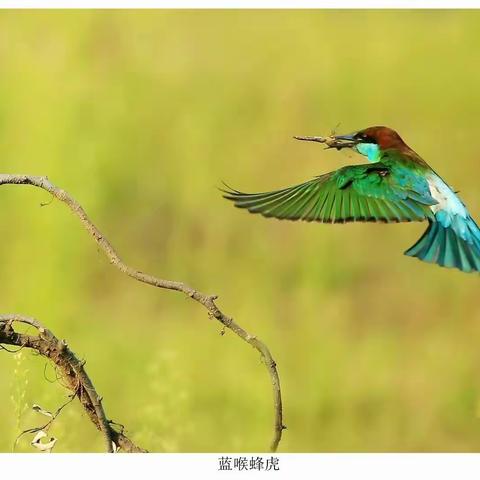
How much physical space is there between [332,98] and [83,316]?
3.94 feet

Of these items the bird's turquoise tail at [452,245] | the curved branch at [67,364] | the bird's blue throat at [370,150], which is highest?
the bird's blue throat at [370,150]

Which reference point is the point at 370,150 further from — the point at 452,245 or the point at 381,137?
the point at 452,245

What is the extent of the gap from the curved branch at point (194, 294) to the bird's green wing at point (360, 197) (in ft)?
1.94

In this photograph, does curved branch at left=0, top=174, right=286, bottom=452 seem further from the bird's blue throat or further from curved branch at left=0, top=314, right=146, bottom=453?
the bird's blue throat

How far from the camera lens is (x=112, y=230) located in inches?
162

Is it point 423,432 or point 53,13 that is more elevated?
point 53,13

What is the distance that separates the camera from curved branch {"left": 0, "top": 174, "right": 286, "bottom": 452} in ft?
6.09

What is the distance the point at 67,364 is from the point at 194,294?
261mm

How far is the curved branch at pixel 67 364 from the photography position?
1989 mm

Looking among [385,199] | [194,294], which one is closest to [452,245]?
[385,199]

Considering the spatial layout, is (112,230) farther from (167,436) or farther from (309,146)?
(167,436)

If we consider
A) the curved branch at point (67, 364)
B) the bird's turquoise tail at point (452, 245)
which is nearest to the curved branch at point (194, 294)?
the curved branch at point (67, 364)

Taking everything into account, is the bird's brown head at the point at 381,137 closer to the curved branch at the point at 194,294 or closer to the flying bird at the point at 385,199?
the flying bird at the point at 385,199

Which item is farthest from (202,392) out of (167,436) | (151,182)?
(151,182)
